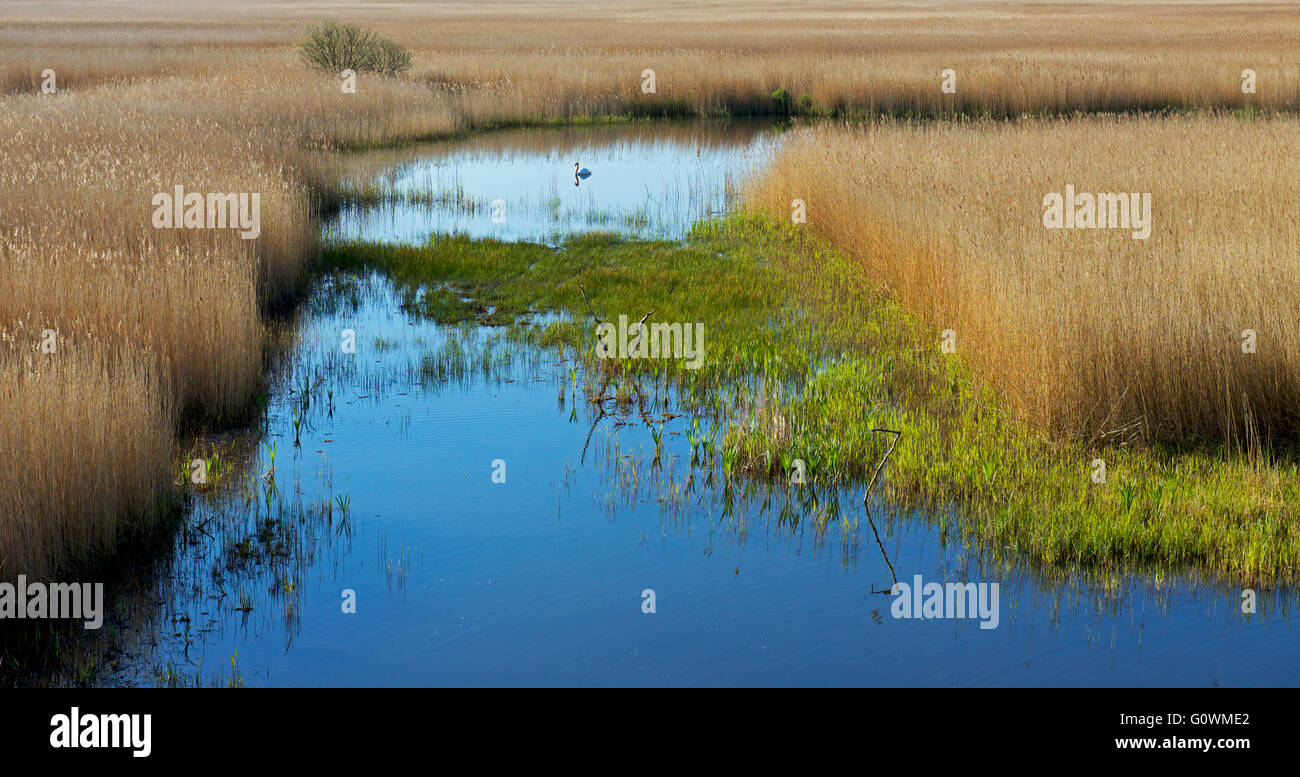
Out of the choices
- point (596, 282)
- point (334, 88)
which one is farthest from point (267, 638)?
point (334, 88)

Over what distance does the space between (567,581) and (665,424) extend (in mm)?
2656

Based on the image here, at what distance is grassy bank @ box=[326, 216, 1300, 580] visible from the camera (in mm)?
6184

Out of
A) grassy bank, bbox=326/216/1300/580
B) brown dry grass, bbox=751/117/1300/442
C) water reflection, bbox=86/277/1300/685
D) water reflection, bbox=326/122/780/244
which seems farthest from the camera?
water reflection, bbox=326/122/780/244

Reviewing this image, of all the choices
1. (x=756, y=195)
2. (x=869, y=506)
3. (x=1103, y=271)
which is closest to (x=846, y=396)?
(x=869, y=506)

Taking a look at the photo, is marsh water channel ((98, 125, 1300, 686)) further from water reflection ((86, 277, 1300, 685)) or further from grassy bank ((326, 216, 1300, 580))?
grassy bank ((326, 216, 1300, 580))

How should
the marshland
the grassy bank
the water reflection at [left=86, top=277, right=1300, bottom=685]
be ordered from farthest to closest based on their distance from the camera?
the grassy bank → the marshland → the water reflection at [left=86, top=277, right=1300, bottom=685]

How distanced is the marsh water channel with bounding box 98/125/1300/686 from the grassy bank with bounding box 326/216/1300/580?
328mm

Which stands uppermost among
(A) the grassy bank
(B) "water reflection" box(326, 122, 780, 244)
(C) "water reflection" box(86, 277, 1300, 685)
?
(B) "water reflection" box(326, 122, 780, 244)

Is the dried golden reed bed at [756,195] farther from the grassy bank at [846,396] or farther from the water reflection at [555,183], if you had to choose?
the water reflection at [555,183]

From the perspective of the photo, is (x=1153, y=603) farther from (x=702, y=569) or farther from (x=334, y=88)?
(x=334, y=88)

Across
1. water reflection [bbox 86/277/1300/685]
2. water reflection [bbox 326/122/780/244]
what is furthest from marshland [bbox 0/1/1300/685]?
water reflection [bbox 326/122/780/244]

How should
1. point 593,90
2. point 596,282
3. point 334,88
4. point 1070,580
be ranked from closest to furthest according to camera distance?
point 1070,580, point 596,282, point 334,88, point 593,90

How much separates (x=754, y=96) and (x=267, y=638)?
2546cm

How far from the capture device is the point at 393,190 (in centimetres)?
1852
